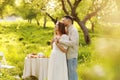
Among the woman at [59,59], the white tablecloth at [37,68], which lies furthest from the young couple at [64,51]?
the white tablecloth at [37,68]

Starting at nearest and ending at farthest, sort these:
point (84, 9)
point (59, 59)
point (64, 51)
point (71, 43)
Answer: point (71, 43) → point (64, 51) → point (59, 59) → point (84, 9)

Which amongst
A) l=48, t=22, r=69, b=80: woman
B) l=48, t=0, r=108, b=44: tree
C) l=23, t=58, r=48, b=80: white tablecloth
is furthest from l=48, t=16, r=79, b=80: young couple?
l=48, t=0, r=108, b=44: tree

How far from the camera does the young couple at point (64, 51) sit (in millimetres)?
6914

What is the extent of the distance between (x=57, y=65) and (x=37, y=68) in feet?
5.82

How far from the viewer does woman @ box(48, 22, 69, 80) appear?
710 centimetres

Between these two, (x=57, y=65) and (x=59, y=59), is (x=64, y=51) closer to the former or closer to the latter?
(x=59, y=59)

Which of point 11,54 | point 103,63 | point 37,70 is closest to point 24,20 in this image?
point 11,54

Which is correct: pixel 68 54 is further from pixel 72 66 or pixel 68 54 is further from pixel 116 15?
pixel 116 15

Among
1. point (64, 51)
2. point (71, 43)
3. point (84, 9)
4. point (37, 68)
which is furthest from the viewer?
point (84, 9)

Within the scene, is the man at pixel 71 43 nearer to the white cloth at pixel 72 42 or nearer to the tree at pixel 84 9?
the white cloth at pixel 72 42

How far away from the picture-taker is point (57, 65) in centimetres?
745

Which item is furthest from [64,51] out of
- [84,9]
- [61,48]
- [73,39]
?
[84,9]

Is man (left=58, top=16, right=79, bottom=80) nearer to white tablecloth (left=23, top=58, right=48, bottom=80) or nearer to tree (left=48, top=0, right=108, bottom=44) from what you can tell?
white tablecloth (left=23, top=58, right=48, bottom=80)

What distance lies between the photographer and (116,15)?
3.12 feet
